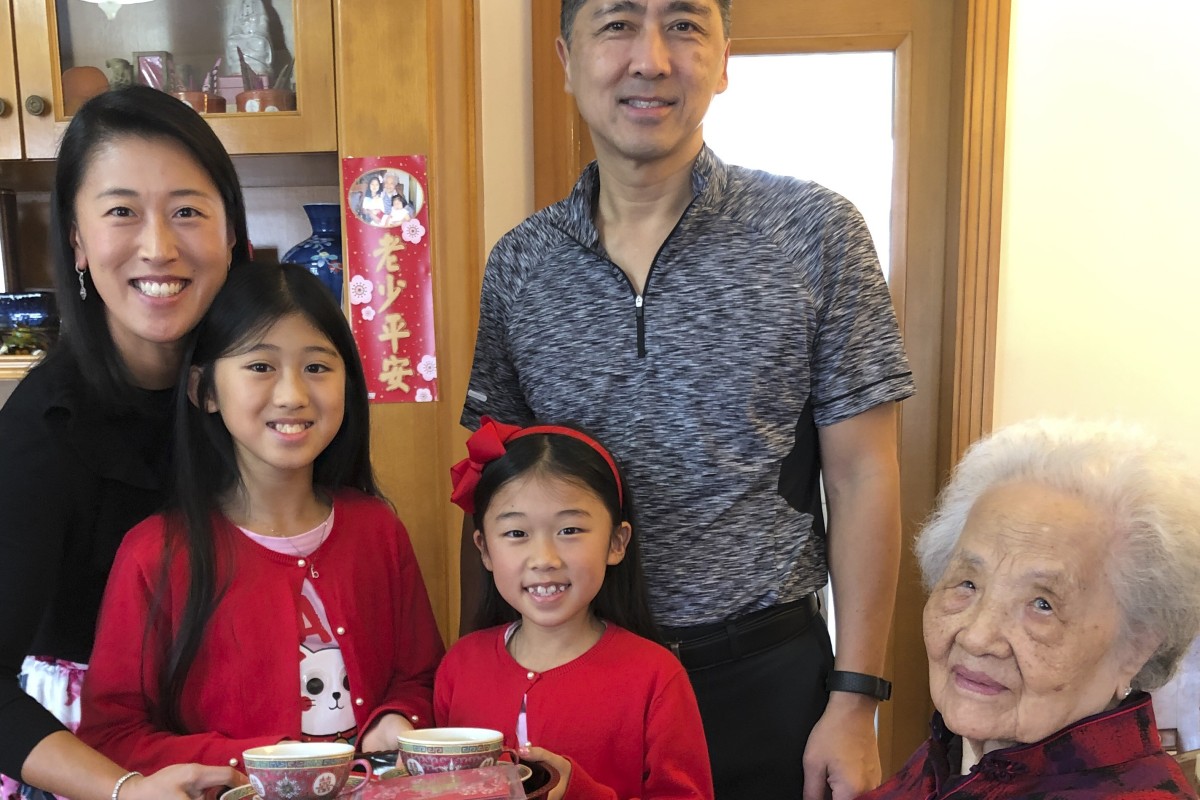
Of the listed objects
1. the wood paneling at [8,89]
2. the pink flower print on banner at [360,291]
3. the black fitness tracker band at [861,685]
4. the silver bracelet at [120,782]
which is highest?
the wood paneling at [8,89]

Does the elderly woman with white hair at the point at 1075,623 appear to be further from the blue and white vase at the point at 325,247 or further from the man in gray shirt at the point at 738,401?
the blue and white vase at the point at 325,247

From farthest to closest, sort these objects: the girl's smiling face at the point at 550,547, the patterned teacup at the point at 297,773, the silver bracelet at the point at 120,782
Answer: the girl's smiling face at the point at 550,547 → the silver bracelet at the point at 120,782 → the patterned teacup at the point at 297,773

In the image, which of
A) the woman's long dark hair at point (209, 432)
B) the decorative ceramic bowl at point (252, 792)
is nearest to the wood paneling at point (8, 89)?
the woman's long dark hair at point (209, 432)

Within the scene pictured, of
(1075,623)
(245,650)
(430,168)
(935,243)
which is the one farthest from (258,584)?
(935,243)

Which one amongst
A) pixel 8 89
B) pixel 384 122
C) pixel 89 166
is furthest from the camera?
pixel 8 89

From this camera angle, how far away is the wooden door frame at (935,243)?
2.37m

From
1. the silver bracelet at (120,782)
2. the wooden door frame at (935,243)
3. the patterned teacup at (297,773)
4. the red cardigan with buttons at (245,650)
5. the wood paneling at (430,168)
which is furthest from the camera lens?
the wooden door frame at (935,243)

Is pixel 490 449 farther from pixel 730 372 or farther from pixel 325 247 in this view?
pixel 325 247

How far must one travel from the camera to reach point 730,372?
139 centimetres

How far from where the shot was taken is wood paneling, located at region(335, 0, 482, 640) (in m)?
1.75

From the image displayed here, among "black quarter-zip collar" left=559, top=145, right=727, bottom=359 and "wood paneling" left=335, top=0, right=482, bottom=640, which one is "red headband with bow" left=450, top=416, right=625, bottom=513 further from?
"wood paneling" left=335, top=0, right=482, bottom=640

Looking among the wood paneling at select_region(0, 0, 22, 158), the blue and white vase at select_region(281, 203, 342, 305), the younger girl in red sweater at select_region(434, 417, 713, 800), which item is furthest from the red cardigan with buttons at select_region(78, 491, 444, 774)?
the wood paneling at select_region(0, 0, 22, 158)

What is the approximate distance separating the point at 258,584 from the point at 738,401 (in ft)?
2.32

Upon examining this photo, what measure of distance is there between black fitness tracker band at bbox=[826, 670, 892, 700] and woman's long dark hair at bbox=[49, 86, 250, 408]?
106 centimetres
